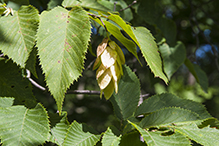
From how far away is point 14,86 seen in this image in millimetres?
977

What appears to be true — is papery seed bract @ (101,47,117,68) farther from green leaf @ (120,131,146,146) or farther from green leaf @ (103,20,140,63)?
green leaf @ (120,131,146,146)

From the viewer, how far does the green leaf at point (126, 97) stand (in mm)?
1087

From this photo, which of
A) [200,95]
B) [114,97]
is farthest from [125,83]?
[200,95]

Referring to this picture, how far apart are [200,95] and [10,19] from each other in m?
2.67

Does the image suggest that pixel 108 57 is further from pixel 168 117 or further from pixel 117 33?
pixel 168 117

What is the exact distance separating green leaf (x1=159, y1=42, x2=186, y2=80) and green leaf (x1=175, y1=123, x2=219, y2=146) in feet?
1.75

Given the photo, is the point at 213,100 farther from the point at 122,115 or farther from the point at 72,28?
the point at 72,28

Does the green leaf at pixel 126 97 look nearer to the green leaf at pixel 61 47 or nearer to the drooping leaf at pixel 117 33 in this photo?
the drooping leaf at pixel 117 33

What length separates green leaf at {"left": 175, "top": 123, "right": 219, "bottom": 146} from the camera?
846 millimetres

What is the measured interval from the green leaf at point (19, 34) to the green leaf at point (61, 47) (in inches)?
3.4

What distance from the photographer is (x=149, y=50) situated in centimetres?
75

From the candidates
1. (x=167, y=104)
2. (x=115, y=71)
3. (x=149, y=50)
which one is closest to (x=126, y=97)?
(x=167, y=104)

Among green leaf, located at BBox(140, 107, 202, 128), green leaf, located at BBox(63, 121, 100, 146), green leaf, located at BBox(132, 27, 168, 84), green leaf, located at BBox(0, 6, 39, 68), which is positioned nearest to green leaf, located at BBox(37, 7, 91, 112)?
green leaf, located at BBox(0, 6, 39, 68)

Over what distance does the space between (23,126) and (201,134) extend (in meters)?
0.77
